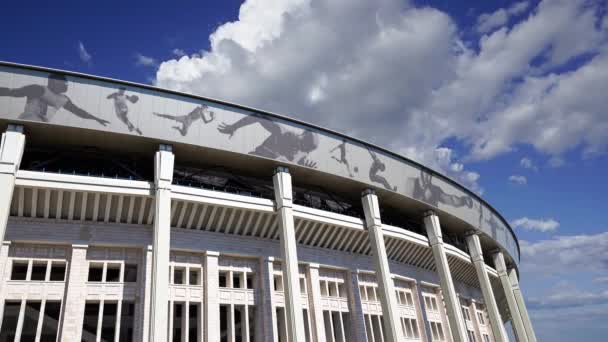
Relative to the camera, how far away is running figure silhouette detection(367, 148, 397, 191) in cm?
2815

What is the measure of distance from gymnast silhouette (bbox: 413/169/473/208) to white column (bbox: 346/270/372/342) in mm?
7011

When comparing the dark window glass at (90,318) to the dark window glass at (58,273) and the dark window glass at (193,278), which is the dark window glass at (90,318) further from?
the dark window glass at (193,278)

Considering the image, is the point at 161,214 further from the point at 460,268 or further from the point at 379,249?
the point at 460,268

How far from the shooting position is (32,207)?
2042 cm

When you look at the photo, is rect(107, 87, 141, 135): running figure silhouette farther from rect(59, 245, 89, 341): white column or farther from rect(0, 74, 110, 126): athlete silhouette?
rect(59, 245, 89, 341): white column

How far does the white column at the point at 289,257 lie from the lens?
68.7 feet

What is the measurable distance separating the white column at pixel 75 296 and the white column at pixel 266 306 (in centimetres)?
860

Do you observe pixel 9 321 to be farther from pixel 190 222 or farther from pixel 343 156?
pixel 343 156

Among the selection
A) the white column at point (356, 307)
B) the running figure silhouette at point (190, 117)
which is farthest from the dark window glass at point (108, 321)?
the white column at point (356, 307)

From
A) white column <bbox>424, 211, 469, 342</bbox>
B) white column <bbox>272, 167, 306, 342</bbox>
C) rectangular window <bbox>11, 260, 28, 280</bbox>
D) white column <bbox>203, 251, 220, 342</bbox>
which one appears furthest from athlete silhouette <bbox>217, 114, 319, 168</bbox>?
rectangular window <bbox>11, 260, 28, 280</bbox>

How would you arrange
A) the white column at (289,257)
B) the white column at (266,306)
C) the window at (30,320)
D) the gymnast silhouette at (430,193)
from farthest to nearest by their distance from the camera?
1. the gymnast silhouette at (430,193)
2. the white column at (266,306)
3. the white column at (289,257)
4. the window at (30,320)

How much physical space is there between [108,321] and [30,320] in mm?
3927

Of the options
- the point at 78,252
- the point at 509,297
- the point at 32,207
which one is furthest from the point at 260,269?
the point at 509,297

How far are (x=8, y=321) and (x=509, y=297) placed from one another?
122 feet
